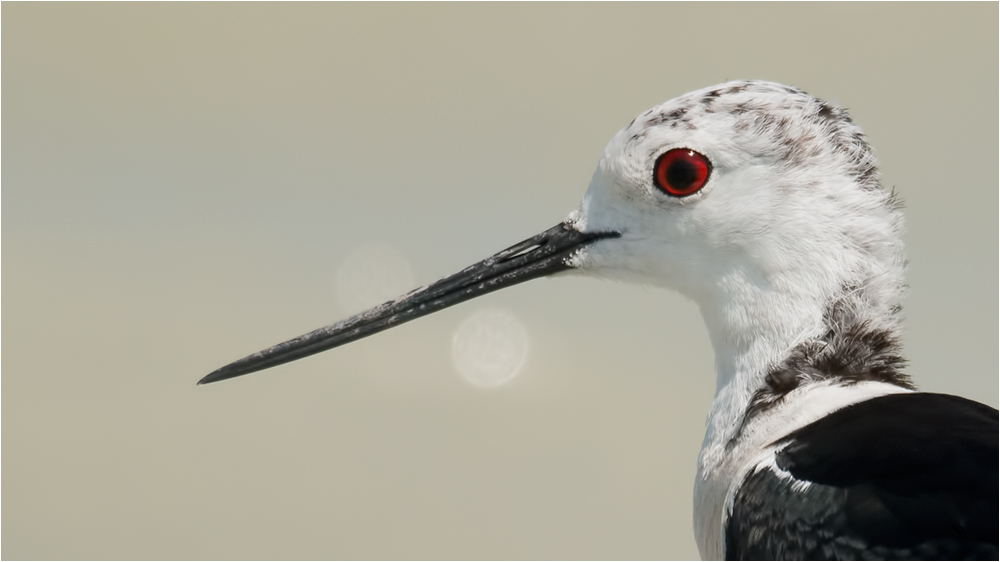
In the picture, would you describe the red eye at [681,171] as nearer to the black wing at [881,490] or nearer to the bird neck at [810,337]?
the bird neck at [810,337]

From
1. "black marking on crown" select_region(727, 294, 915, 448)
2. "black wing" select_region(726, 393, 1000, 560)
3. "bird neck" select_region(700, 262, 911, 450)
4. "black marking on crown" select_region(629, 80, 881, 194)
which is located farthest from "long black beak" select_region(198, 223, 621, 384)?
"black wing" select_region(726, 393, 1000, 560)

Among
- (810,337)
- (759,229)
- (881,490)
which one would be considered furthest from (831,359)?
(881,490)

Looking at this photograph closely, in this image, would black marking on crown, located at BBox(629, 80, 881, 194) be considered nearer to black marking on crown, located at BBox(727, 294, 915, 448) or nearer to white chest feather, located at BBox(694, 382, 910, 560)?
black marking on crown, located at BBox(727, 294, 915, 448)

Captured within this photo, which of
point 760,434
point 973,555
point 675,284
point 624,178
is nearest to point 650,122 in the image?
point 624,178

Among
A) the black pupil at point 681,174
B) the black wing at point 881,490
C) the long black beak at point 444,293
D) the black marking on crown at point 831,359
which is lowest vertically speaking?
the black wing at point 881,490

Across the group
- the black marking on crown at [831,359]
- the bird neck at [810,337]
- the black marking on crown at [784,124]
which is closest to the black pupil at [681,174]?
the black marking on crown at [784,124]

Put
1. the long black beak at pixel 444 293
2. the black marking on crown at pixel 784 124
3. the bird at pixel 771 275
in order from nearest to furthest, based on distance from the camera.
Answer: the bird at pixel 771 275, the black marking on crown at pixel 784 124, the long black beak at pixel 444 293

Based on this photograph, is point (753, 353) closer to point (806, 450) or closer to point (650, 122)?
point (806, 450)
